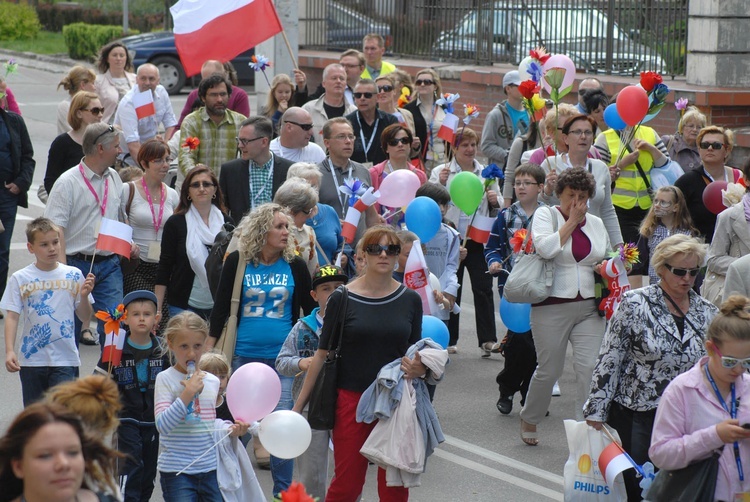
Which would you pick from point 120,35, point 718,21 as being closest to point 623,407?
point 718,21

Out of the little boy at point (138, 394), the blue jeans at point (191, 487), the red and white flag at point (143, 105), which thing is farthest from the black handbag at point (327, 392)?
the red and white flag at point (143, 105)

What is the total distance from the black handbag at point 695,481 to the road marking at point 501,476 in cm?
193

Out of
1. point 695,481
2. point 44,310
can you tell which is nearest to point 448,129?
point 44,310

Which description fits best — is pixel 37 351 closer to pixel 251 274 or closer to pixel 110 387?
pixel 251 274

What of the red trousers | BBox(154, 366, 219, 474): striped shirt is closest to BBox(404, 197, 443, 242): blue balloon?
the red trousers

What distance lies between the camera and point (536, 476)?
719 cm

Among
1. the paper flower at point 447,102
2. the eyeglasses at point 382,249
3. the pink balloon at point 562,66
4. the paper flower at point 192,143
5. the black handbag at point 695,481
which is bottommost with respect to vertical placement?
the black handbag at point 695,481

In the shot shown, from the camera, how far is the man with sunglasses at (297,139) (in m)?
9.38

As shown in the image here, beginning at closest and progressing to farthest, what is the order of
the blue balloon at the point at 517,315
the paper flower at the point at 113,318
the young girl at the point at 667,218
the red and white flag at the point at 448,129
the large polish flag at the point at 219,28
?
the paper flower at the point at 113,318 < the blue balloon at the point at 517,315 < the young girl at the point at 667,218 < the red and white flag at the point at 448,129 < the large polish flag at the point at 219,28

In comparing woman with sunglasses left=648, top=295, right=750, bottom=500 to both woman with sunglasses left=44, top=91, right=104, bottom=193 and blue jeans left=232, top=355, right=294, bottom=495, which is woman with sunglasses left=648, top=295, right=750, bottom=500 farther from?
woman with sunglasses left=44, top=91, right=104, bottom=193

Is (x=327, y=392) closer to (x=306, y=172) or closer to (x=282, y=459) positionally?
(x=282, y=459)

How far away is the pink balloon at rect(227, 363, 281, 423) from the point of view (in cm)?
541

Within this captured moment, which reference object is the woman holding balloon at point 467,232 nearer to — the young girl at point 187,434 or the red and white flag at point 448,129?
the red and white flag at point 448,129

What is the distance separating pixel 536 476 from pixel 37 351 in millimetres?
3115
